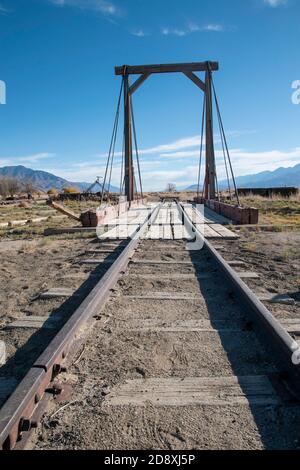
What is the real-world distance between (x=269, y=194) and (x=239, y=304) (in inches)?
1048

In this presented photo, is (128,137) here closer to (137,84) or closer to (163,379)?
(137,84)

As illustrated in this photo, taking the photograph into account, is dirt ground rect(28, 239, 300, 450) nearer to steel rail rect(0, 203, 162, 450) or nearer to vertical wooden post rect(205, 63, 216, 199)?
steel rail rect(0, 203, 162, 450)

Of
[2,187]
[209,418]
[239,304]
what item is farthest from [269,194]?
[2,187]

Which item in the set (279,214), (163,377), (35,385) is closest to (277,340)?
(163,377)

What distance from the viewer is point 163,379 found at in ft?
7.50

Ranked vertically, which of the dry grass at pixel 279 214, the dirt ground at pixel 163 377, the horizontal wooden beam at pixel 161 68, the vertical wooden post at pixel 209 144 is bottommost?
the dirt ground at pixel 163 377

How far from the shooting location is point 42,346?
110 inches

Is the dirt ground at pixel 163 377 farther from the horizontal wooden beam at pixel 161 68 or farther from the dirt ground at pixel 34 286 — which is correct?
the horizontal wooden beam at pixel 161 68

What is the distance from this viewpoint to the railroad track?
1.78 metres

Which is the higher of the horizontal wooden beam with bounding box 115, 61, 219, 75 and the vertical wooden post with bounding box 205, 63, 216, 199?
the horizontal wooden beam with bounding box 115, 61, 219, 75

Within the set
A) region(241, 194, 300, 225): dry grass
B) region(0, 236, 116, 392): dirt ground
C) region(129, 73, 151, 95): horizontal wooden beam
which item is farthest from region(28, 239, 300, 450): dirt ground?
region(129, 73, 151, 95): horizontal wooden beam

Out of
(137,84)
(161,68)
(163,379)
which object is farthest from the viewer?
(137,84)

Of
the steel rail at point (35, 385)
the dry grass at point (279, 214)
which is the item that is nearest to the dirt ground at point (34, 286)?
the steel rail at point (35, 385)

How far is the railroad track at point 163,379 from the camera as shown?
1.78m
